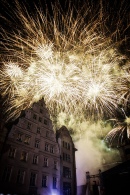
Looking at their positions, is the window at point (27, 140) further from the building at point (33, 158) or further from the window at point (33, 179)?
the window at point (33, 179)

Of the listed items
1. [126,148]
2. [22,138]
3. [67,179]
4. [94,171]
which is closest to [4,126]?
[22,138]

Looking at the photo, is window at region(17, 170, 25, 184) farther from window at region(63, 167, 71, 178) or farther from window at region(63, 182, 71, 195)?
window at region(63, 167, 71, 178)

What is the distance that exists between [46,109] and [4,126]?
10.6m

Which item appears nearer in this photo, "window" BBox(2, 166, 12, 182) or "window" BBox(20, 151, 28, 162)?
"window" BBox(2, 166, 12, 182)

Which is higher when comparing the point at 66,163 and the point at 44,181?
the point at 66,163

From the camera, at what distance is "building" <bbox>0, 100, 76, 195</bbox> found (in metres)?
19.7

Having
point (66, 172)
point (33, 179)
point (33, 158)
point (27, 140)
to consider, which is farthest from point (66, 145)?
point (33, 179)

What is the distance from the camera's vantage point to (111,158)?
194 ft

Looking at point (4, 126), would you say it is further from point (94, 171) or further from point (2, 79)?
point (94, 171)

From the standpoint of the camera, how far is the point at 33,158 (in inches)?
934

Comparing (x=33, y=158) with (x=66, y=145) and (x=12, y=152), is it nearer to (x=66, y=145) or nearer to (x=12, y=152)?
(x=12, y=152)

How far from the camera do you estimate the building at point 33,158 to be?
19.7 meters

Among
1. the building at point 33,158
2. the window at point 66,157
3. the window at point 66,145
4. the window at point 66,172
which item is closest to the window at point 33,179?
the building at point 33,158

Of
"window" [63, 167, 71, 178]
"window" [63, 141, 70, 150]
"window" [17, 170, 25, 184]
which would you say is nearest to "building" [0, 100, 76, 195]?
"window" [17, 170, 25, 184]
